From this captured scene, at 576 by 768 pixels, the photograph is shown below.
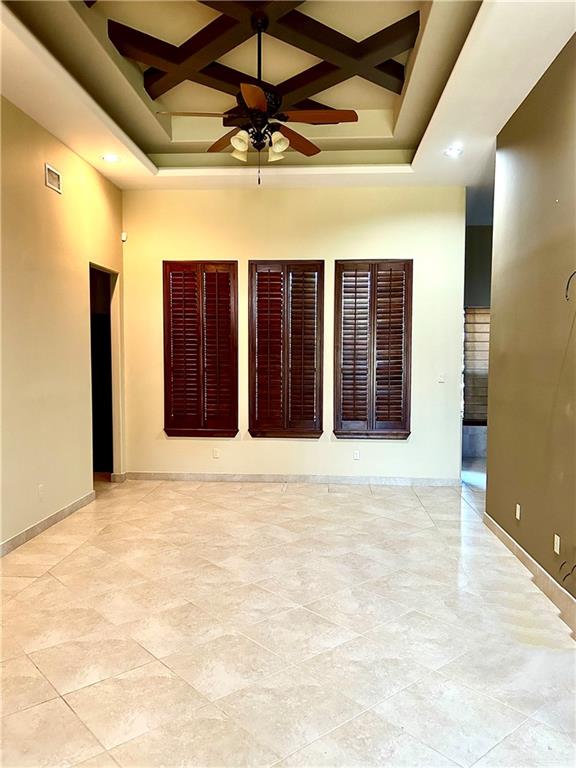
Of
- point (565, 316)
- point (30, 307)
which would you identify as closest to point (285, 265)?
point (30, 307)

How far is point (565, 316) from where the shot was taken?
9.25 feet

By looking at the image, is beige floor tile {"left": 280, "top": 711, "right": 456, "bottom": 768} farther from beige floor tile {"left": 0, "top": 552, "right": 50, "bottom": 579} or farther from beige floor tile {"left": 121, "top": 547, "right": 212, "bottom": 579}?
beige floor tile {"left": 0, "top": 552, "right": 50, "bottom": 579}

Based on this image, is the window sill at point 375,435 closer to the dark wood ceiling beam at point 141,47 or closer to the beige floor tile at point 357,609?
the beige floor tile at point 357,609

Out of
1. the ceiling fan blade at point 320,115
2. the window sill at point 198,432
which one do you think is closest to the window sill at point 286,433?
the window sill at point 198,432

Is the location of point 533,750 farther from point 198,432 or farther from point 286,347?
point 198,432

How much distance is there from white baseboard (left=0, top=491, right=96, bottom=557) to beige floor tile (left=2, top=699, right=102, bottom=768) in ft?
6.22

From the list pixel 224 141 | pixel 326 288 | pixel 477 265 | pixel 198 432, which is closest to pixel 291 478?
pixel 198 432

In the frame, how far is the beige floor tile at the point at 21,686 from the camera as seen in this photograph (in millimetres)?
1978

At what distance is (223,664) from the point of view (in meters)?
2.23

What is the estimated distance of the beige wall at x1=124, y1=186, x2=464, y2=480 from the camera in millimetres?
5445

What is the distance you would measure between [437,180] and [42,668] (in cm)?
534

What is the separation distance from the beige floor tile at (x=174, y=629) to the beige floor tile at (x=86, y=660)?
0.07 m

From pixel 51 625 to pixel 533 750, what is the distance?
2297 millimetres

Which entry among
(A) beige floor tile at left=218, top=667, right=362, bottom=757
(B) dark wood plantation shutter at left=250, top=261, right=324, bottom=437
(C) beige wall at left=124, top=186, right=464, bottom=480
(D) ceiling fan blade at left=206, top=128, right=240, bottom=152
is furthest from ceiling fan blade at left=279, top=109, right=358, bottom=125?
(A) beige floor tile at left=218, top=667, right=362, bottom=757
